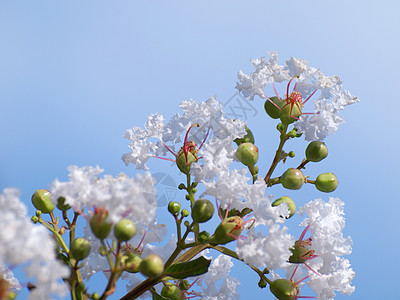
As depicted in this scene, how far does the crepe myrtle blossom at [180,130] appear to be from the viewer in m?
1.87

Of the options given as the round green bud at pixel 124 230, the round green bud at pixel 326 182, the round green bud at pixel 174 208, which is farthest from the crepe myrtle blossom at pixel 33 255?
the round green bud at pixel 326 182

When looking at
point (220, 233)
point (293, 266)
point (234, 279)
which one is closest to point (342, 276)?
point (293, 266)

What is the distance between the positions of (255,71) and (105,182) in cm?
106

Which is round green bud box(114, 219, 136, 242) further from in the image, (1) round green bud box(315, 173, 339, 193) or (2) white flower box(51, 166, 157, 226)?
(1) round green bud box(315, 173, 339, 193)

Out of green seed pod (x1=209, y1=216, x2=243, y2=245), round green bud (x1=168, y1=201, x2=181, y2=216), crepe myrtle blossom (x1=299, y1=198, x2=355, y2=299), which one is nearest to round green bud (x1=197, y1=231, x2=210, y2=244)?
green seed pod (x1=209, y1=216, x2=243, y2=245)

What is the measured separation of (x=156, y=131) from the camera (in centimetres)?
206

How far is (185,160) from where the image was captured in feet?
5.84

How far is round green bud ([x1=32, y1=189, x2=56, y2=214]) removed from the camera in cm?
183

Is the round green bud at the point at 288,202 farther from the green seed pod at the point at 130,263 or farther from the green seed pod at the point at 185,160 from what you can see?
the green seed pod at the point at 130,263

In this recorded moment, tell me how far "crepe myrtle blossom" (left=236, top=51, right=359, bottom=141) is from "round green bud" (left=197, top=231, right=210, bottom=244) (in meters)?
0.67

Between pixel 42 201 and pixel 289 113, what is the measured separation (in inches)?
42.2

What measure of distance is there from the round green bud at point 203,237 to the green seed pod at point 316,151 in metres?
0.68

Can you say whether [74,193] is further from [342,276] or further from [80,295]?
[342,276]

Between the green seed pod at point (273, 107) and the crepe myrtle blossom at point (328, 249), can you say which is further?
the green seed pod at point (273, 107)
